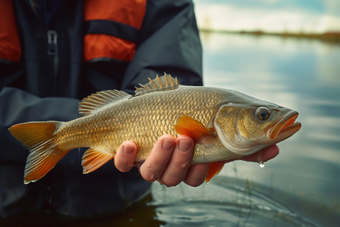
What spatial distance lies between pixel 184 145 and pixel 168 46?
1285 millimetres

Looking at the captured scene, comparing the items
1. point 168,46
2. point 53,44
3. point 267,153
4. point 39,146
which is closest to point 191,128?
point 267,153

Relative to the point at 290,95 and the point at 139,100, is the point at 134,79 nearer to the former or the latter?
the point at 139,100

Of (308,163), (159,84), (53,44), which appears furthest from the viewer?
(308,163)

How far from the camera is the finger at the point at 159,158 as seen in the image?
1472mm

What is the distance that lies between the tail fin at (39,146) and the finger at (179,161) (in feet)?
2.10

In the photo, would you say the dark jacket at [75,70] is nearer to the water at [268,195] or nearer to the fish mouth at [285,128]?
the water at [268,195]

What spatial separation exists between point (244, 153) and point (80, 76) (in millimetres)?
1673

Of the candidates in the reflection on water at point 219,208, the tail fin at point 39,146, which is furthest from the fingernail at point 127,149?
the reflection on water at point 219,208

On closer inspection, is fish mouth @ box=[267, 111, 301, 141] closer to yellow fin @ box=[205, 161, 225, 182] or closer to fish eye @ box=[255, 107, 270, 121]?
fish eye @ box=[255, 107, 270, 121]

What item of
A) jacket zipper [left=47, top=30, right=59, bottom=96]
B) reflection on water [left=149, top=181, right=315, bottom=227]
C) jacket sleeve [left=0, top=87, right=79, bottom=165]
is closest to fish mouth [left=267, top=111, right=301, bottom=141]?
jacket sleeve [left=0, top=87, right=79, bottom=165]

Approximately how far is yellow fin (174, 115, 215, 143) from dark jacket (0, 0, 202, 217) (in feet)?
3.18

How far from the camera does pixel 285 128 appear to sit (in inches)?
52.9

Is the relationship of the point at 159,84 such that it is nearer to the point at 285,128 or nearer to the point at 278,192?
the point at 285,128

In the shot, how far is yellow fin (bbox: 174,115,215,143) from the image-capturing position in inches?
55.1
